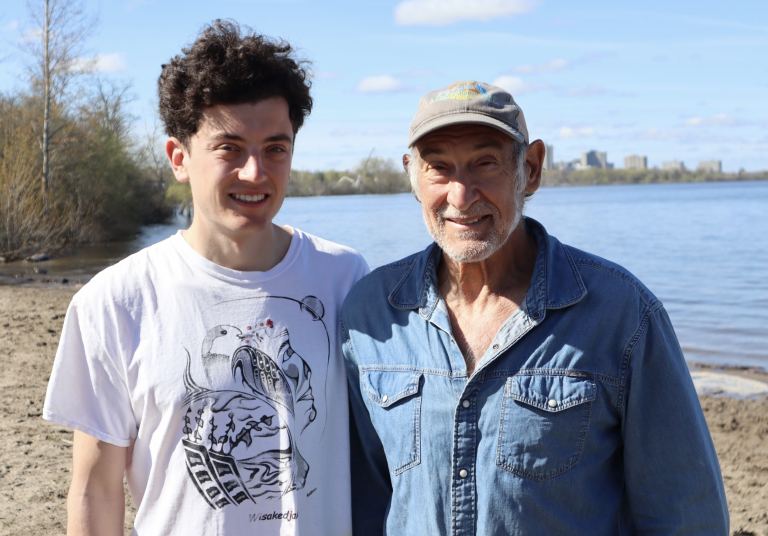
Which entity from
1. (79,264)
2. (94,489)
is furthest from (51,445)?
(79,264)

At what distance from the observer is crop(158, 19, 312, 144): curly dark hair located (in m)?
2.38

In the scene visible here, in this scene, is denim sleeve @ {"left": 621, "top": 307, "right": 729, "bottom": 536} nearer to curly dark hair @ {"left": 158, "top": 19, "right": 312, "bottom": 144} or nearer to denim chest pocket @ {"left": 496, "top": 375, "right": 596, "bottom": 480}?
denim chest pocket @ {"left": 496, "top": 375, "right": 596, "bottom": 480}

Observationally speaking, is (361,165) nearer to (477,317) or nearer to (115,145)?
(115,145)

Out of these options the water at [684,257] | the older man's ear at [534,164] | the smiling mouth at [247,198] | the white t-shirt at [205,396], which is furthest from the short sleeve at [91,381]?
the water at [684,257]

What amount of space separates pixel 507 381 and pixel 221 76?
55.0 inches

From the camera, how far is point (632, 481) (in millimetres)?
2189

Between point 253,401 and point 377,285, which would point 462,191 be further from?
point 253,401

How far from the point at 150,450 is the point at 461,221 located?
129cm

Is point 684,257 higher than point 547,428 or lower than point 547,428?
lower

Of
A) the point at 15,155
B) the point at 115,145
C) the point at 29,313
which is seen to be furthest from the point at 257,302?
the point at 115,145

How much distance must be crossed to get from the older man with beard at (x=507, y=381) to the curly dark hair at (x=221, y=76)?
0.53 meters

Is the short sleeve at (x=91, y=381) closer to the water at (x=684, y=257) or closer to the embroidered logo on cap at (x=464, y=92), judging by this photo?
the embroidered logo on cap at (x=464, y=92)

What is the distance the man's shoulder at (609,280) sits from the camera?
2.18m

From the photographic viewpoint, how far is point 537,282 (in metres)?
2.32
